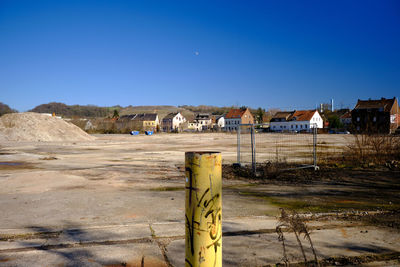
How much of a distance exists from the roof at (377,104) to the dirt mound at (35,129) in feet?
226

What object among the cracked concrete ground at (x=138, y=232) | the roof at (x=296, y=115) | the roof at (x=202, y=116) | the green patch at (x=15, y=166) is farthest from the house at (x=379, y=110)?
the cracked concrete ground at (x=138, y=232)

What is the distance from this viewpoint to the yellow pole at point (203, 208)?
6.61ft

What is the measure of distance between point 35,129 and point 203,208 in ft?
116

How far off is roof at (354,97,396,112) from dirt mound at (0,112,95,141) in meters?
69.0

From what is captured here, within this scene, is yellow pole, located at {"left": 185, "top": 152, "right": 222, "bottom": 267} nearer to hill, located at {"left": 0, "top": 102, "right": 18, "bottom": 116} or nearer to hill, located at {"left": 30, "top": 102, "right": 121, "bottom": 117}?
hill, located at {"left": 0, "top": 102, "right": 18, "bottom": 116}

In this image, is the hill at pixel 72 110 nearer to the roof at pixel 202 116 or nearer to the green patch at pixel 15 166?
the roof at pixel 202 116

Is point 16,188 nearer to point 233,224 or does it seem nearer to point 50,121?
point 233,224

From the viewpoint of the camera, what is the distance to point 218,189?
208 centimetres

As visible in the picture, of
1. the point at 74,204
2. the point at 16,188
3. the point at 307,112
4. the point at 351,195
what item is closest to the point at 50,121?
the point at 16,188

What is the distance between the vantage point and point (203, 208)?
2039 millimetres

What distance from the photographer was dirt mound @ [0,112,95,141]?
30.6 m

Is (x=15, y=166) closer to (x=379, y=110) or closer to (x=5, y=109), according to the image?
(x=5, y=109)

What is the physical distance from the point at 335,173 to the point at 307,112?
86073mm

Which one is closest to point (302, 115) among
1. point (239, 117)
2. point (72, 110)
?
point (239, 117)
